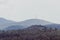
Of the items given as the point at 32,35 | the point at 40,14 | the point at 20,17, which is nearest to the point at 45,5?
the point at 40,14

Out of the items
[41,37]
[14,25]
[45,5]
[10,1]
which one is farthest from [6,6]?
[41,37]

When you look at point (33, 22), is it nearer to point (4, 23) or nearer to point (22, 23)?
point (22, 23)

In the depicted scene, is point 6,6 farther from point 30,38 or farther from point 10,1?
point 30,38

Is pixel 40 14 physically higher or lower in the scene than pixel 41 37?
higher

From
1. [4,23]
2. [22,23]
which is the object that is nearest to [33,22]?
[22,23]

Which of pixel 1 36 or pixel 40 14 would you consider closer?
pixel 1 36

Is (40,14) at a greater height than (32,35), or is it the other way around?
(40,14)

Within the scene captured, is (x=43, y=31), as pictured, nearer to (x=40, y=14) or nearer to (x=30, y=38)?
(x=30, y=38)

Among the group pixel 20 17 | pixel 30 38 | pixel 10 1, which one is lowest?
pixel 30 38

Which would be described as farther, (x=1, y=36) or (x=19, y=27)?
(x=19, y=27)
